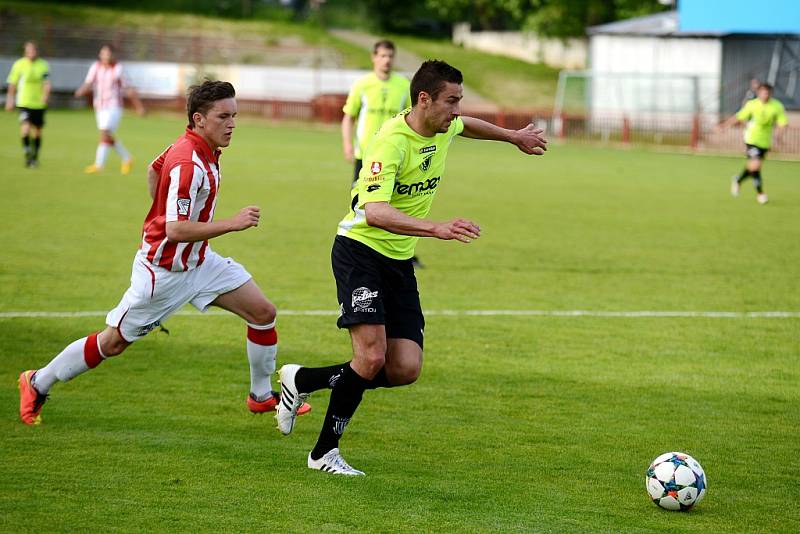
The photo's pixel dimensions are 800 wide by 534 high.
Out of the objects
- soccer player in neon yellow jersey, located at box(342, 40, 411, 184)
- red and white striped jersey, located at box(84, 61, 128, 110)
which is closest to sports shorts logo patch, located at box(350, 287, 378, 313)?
soccer player in neon yellow jersey, located at box(342, 40, 411, 184)

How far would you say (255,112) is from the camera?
50.4 meters

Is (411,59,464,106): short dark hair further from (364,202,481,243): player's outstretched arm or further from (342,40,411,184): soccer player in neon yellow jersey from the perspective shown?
(342,40,411,184): soccer player in neon yellow jersey

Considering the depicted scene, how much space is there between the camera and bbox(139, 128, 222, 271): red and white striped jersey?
613 centimetres

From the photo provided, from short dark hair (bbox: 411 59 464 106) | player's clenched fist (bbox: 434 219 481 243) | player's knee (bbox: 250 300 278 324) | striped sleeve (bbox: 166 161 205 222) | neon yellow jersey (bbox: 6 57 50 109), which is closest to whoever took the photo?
player's clenched fist (bbox: 434 219 481 243)

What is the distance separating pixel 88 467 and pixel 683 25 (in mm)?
40217

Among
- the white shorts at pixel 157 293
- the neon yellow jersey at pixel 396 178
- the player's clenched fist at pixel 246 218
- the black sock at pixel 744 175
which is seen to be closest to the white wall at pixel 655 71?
the black sock at pixel 744 175

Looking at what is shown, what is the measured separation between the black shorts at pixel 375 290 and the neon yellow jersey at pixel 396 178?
6cm

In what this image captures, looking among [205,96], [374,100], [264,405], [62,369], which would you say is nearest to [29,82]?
[374,100]

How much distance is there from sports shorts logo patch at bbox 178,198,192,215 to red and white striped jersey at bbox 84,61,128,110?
17.7 meters

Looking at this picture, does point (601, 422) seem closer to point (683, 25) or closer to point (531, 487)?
point (531, 487)

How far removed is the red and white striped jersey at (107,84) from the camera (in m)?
23.1

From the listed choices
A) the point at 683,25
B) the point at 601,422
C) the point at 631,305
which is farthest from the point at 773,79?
the point at 601,422

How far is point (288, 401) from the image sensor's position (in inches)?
253

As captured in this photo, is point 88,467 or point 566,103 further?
point 566,103
